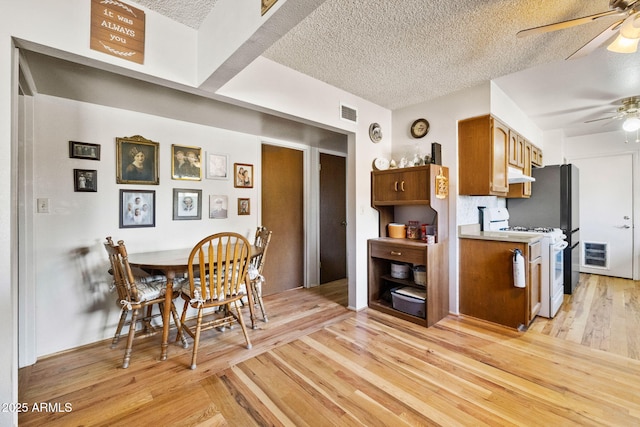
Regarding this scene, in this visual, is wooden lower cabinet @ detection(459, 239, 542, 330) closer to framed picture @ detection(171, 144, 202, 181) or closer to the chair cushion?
the chair cushion

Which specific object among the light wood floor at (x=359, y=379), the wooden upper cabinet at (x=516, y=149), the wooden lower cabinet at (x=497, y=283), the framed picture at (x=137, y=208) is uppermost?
the wooden upper cabinet at (x=516, y=149)

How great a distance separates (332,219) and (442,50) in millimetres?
2731

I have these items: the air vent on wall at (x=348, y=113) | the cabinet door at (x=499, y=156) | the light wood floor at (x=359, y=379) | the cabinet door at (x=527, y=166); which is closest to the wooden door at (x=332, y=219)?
the air vent on wall at (x=348, y=113)

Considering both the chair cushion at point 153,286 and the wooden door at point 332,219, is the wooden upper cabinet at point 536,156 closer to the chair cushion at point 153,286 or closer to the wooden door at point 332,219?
the wooden door at point 332,219

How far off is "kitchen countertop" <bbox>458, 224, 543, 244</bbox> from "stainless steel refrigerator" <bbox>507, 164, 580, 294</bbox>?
1.07 metres

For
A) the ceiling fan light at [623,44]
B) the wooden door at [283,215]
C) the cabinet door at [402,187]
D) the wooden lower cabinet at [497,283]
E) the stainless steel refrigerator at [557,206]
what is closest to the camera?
the ceiling fan light at [623,44]

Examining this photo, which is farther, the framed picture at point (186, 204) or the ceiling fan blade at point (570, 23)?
the framed picture at point (186, 204)

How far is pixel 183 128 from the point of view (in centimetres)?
292

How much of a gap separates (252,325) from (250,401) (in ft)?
3.36

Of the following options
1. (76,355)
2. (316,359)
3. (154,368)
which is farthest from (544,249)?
(76,355)

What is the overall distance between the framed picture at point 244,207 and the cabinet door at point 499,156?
270 centimetres

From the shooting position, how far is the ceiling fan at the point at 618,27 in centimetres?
146

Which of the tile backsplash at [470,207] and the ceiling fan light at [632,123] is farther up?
the ceiling fan light at [632,123]

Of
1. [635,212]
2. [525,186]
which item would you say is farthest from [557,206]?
[635,212]
